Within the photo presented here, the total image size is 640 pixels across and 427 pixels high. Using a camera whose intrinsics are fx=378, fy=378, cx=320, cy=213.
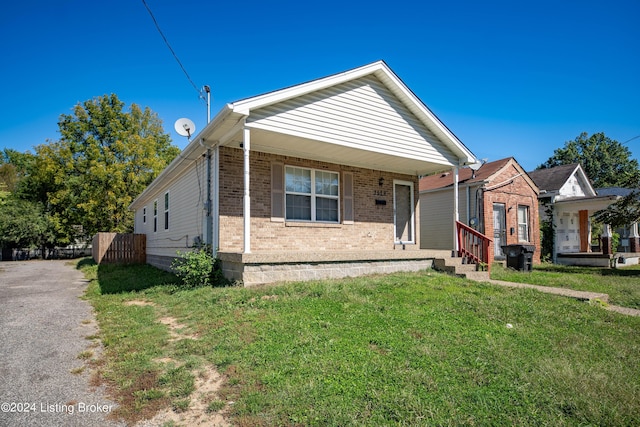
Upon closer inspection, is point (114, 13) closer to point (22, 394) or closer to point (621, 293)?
point (22, 394)

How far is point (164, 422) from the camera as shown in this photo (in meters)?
3.04

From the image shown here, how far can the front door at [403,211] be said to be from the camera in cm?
1247

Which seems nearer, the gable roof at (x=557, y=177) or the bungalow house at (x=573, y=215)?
the bungalow house at (x=573, y=215)

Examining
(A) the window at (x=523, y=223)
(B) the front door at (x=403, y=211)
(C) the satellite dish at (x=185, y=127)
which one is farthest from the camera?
(A) the window at (x=523, y=223)

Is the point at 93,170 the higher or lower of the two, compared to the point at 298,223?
higher

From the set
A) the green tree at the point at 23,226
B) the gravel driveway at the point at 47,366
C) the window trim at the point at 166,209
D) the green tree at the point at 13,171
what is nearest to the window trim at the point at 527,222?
the window trim at the point at 166,209

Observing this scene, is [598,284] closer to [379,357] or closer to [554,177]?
[379,357]

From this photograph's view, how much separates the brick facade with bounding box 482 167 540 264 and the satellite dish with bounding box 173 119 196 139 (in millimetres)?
11341

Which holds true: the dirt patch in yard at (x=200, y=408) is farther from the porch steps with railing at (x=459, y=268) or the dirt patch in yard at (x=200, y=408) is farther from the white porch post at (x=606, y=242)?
the white porch post at (x=606, y=242)

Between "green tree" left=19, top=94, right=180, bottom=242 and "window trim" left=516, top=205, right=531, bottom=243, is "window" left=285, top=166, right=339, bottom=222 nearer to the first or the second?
→ "window trim" left=516, top=205, right=531, bottom=243

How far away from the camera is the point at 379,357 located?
404cm

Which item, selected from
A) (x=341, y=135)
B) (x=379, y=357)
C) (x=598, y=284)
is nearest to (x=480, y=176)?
(x=598, y=284)

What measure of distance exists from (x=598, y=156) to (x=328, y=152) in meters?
50.9

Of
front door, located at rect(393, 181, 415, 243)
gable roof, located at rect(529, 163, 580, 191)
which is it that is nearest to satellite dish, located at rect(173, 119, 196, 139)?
front door, located at rect(393, 181, 415, 243)
